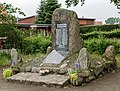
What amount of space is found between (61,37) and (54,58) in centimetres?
96

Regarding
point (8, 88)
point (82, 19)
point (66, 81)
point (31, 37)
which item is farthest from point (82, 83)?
point (82, 19)

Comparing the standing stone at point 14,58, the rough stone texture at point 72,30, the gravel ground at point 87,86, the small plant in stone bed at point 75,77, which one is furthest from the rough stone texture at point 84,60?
the standing stone at point 14,58

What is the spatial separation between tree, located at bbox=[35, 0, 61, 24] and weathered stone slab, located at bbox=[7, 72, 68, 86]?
30.3m

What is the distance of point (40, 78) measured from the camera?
29.9 ft

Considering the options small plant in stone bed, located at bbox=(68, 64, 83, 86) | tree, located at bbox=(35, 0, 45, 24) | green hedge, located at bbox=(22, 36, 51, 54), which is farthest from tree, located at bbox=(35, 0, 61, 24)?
small plant in stone bed, located at bbox=(68, 64, 83, 86)

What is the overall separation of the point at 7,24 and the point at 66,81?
7.63 meters

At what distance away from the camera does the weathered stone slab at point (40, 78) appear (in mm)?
8586

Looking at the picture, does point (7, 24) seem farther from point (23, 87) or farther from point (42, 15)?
point (42, 15)

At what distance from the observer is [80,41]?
1089cm

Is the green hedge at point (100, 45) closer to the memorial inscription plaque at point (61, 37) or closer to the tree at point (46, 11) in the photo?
the memorial inscription plaque at point (61, 37)

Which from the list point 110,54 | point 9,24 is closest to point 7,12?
point 9,24

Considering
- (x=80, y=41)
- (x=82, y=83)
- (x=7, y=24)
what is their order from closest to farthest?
(x=82, y=83)
(x=80, y=41)
(x=7, y=24)

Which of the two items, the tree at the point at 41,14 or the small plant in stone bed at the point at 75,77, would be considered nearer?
the small plant in stone bed at the point at 75,77

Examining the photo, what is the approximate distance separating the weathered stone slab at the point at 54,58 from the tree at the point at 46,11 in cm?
2916
